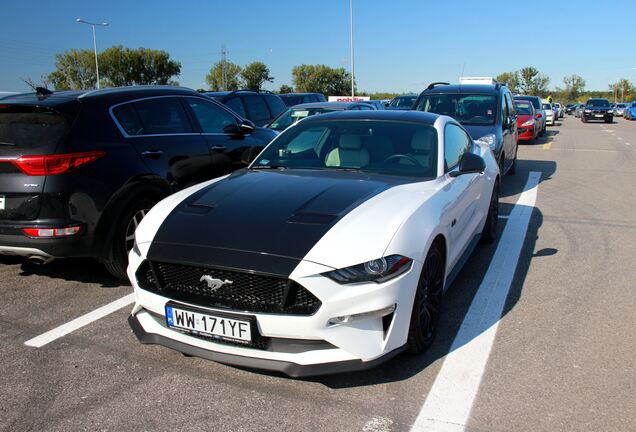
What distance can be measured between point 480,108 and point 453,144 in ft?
16.9

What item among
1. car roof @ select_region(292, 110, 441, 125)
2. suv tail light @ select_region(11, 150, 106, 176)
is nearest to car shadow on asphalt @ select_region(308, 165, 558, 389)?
car roof @ select_region(292, 110, 441, 125)

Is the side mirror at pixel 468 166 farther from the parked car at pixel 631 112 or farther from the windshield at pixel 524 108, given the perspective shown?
the parked car at pixel 631 112

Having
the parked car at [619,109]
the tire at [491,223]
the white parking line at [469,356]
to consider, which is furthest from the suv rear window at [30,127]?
the parked car at [619,109]

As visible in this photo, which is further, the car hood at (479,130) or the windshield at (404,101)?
the windshield at (404,101)

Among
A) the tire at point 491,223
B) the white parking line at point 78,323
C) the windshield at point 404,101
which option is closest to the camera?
the white parking line at point 78,323

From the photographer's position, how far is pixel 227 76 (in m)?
91.5

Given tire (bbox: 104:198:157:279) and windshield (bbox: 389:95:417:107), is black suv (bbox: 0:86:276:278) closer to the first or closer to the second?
tire (bbox: 104:198:157:279)

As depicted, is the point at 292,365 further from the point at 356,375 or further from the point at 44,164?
the point at 44,164

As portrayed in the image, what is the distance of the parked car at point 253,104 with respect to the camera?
1165 cm

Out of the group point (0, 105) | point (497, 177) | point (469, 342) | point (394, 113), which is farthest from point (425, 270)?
point (0, 105)

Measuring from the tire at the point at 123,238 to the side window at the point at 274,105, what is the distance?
7.92 meters

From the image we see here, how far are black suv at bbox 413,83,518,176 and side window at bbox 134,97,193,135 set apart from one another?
4.94 meters

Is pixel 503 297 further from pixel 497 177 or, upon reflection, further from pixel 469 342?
pixel 497 177

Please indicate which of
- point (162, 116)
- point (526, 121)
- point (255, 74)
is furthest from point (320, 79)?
point (162, 116)
